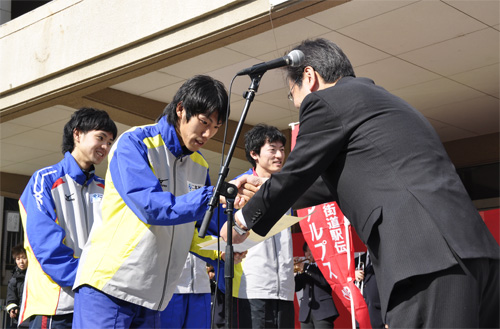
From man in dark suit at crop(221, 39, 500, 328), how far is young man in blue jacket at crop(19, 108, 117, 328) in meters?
1.47

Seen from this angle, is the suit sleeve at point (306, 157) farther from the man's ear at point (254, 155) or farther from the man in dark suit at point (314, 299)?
the man in dark suit at point (314, 299)

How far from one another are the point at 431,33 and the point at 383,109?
520 cm

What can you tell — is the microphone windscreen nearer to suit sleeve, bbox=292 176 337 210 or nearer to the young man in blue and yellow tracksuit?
suit sleeve, bbox=292 176 337 210

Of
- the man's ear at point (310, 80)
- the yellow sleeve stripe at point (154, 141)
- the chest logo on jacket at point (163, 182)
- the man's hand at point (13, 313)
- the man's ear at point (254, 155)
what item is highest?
the man's ear at point (254, 155)

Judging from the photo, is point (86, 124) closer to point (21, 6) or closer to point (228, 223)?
point (228, 223)

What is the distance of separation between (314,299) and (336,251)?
4.49ft

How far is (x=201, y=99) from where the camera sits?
2928 millimetres

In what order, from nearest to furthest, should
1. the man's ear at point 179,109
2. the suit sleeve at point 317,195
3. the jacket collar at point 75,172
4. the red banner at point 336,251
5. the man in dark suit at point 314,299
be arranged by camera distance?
1. the suit sleeve at point 317,195
2. the man's ear at point 179,109
3. the jacket collar at point 75,172
4. the red banner at point 336,251
5. the man in dark suit at point 314,299

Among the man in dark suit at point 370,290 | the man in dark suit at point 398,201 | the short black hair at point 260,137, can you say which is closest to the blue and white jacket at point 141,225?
the man in dark suit at point 398,201

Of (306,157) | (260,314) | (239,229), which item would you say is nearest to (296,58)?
(306,157)

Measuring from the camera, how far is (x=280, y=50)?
7281 mm

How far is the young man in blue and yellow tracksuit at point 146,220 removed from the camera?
2.62m

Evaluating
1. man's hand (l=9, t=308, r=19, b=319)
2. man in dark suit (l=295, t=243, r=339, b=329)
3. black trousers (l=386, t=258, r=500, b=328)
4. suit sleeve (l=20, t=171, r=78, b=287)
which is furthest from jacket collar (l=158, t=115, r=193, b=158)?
man's hand (l=9, t=308, r=19, b=319)

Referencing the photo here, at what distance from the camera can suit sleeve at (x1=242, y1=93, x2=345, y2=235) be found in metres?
2.07
